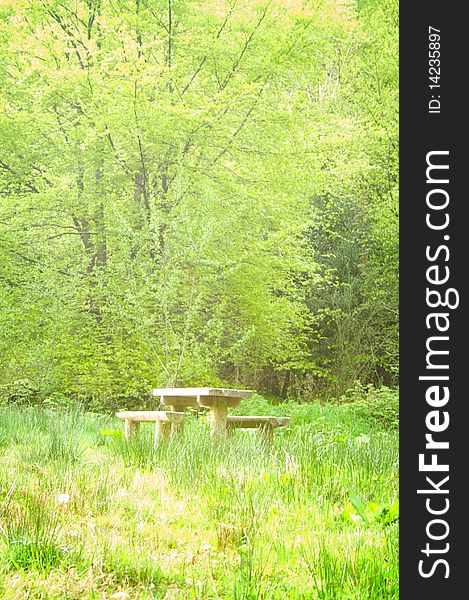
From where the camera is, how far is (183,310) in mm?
12391

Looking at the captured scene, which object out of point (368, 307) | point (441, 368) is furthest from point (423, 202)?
point (368, 307)

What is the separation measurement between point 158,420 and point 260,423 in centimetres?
87

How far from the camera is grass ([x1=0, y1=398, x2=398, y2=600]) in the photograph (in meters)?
2.25

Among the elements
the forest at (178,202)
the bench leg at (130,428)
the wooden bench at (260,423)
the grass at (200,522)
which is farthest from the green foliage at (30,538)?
the forest at (178,202)

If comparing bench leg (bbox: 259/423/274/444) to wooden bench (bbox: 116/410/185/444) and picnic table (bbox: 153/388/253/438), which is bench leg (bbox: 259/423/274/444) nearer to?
picnic table (bbox: 153/388/253/438)

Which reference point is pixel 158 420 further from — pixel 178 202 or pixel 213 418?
pixel 178 202

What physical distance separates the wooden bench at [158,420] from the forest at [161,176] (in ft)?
12.7

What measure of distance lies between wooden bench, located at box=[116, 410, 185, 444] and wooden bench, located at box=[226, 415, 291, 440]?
0.46m

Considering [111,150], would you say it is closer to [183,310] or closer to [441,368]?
[183,310]

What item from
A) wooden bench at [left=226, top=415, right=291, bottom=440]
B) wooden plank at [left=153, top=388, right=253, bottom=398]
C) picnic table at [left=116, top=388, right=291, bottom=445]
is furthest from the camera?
wooden bench at [left=226, top=415, right=291, bottom=440]

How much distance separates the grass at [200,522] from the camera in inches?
88.5

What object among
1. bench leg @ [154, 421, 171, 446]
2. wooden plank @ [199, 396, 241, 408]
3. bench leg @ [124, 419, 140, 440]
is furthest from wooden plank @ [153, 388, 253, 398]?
bench leg @ [124, 419, 140, 440]

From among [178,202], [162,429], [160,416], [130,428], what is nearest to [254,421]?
[162,429]

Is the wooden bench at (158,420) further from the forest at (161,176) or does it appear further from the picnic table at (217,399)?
the forest at (161,176)
